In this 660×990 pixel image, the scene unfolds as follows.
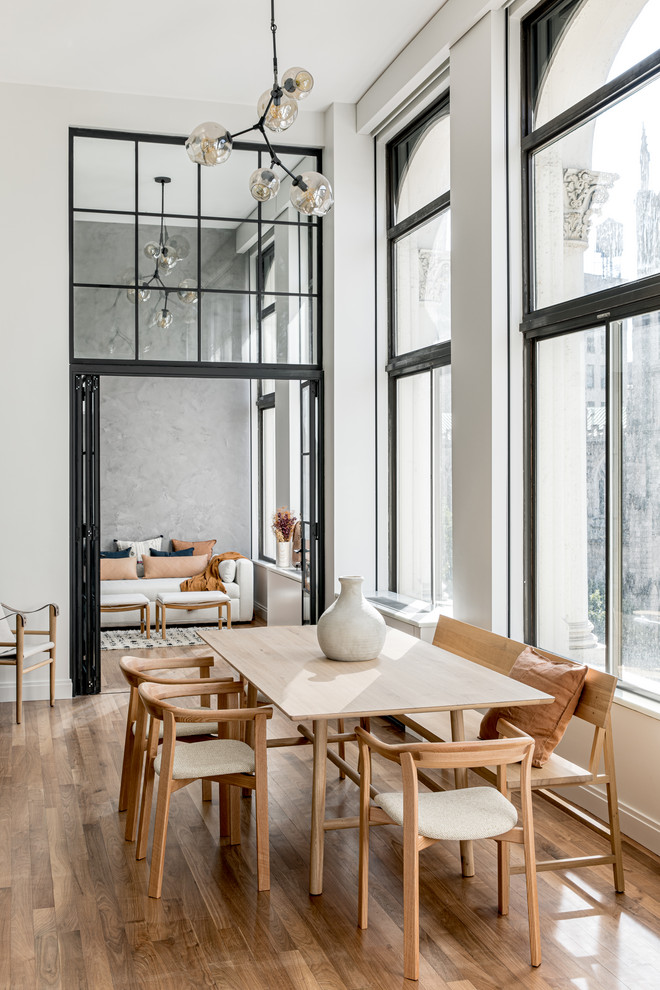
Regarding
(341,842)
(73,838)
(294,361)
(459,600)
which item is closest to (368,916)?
(341,842)

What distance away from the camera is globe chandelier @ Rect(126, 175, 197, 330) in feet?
21.1

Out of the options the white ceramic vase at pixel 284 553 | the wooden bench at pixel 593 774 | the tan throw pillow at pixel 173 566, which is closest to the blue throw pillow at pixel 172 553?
the tan throw pillow at pixel 173 566

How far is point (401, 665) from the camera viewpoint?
12.0ft

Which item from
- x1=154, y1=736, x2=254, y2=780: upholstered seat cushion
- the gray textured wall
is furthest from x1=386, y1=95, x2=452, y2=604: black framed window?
the gray textured wall

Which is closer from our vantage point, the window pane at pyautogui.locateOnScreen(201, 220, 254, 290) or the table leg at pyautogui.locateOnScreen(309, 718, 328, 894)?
the table leg at pyautogui.locateOnScreen(309, 718, 328, 894)

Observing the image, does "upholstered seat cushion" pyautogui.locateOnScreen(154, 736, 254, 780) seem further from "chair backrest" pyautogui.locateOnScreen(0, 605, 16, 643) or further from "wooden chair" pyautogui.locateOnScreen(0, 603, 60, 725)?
"chair backrest" pyautogui.locateOnScreen(0, 605, 16, 643)

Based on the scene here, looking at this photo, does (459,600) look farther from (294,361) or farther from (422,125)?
(422,125)

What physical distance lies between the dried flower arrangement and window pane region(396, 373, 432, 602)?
106 inches

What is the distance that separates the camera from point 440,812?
280cm

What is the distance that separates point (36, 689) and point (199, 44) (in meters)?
4.35

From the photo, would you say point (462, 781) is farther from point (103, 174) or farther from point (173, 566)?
point (173, 566)

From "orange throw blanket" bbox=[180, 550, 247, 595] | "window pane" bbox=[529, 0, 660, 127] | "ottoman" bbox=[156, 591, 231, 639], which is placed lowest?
"ottoman" bbox=[156, 591, 231, 639]

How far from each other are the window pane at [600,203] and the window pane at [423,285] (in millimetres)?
1205

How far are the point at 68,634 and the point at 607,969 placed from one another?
4476mm
